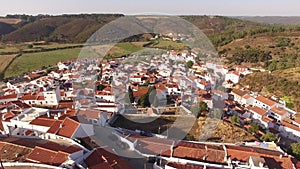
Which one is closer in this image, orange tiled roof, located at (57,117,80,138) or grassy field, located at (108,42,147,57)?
orange tiled roof, located at (57,117,80,138)

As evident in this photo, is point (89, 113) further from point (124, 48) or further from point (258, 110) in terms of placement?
point (124, 48)

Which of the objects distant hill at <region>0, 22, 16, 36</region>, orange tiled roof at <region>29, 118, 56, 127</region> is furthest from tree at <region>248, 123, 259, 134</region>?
distant hill at <region>0, 22, 16, 36</region>

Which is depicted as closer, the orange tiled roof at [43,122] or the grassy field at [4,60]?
the orange tiled roof at [43,122]

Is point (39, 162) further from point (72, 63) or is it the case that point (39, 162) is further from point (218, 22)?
point (218, 22)

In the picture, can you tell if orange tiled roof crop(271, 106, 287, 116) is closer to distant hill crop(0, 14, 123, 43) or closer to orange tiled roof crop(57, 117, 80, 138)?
orange tiled roof crop(57, 117, 80, 138)

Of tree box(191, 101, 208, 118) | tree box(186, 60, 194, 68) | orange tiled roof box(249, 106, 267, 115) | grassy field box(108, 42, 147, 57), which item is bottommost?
orange tiled roof box(249, 106, 267, 115)

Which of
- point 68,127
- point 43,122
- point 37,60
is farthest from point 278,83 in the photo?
point 37,60

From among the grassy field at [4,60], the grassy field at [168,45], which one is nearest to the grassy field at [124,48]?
the grassy field at [168,45]

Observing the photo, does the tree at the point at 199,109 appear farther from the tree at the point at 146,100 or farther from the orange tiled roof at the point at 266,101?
Result: the orange tiled roof at the point at 266,101

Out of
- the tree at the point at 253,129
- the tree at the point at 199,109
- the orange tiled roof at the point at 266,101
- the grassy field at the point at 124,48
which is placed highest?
the grassy field at the point at 124,48

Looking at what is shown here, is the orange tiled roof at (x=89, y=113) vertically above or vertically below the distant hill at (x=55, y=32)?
below

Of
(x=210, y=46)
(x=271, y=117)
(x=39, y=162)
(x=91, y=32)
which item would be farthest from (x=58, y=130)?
(x=91, y=32)
